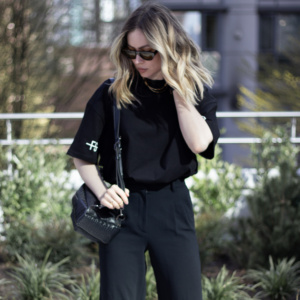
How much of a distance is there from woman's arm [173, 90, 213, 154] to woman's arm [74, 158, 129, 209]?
0.30 metres

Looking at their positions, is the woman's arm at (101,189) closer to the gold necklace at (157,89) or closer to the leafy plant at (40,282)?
the gold necklace at (157,89)

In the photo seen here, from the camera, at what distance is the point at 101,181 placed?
2070 mm

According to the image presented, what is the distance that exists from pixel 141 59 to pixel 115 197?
511mm

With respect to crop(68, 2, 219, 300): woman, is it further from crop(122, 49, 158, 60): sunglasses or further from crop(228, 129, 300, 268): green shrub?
crop(228, 129, 300, 268): green shrub

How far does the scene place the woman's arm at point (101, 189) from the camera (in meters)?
1.94

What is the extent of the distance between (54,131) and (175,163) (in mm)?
8538

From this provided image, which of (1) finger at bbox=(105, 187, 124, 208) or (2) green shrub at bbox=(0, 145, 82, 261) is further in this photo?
(2) green shrub at bbox=(0, 145, 82, 261)

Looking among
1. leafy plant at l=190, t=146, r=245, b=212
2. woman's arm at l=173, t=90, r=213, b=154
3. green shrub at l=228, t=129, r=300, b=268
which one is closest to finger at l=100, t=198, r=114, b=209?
woman's arm at l=173, t=90, r=213, b=154

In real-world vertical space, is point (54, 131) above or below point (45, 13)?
below

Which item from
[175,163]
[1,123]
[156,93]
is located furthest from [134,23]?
[1,123]

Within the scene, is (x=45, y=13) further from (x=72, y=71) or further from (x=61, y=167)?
(x=61, y=167)

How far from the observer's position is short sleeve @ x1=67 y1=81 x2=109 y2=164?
6.79ft

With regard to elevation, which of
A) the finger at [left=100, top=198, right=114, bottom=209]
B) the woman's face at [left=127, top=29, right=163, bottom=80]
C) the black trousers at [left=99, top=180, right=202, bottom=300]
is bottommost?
the black trousers at [left=99, top=180, right=202, bottom=300]

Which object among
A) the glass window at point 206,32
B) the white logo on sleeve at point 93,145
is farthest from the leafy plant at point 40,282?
the glass window at point 206,32
